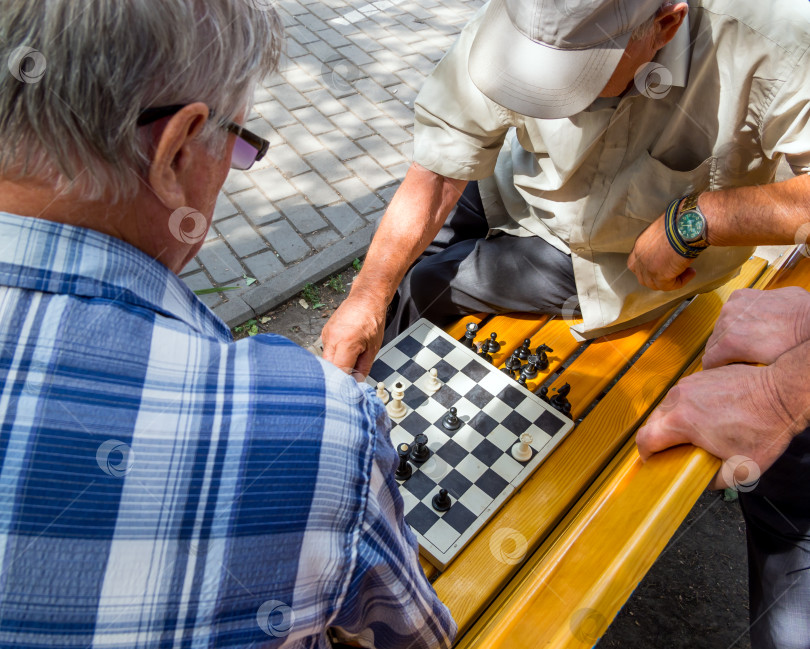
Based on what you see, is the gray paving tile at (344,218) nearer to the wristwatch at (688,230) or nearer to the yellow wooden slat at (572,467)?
the yellow wooden slat at (572,467)

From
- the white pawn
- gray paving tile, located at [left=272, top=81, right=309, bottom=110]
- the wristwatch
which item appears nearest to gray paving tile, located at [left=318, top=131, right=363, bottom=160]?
gray paving tile, located at [left=272, top=81, right=309, bottom=110]

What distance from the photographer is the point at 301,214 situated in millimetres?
3871

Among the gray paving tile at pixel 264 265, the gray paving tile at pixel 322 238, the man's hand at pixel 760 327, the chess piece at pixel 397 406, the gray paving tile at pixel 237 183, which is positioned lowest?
the gray paving tile at pixel 264 265

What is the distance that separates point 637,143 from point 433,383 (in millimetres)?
1067

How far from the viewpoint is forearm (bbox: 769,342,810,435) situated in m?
1.42

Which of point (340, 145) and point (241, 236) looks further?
point (340, 145)

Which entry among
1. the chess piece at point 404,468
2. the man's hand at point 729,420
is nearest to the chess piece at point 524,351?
the chess piece at point 404,468

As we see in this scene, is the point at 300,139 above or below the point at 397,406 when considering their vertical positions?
below

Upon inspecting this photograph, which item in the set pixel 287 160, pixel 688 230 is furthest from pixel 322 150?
pixel 688 230

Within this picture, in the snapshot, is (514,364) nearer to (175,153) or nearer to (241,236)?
(175,153)

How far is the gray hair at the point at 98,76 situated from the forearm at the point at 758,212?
1.57 metres

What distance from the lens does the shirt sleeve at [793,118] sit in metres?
1.69

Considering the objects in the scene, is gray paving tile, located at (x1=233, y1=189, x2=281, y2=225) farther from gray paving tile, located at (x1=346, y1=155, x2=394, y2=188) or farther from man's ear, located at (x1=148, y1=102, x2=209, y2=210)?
man's ear, located at (x1=148, y1=102, x2=209, y2=210)

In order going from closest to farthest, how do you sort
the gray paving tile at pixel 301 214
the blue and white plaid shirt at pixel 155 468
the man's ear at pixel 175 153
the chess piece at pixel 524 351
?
1. the blue and white plaid shirt at pixel 155 468
2. the man's ear at pixel 175 153
3. the chess piece at pixel 524 351
4. the gray paving tile at pixel 301 214
